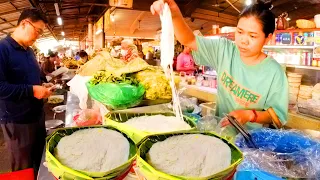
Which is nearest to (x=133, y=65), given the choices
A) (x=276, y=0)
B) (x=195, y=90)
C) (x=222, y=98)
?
(x=222, y=98)

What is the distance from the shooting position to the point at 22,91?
9.09 ft

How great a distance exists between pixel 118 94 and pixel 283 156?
1.08 metres

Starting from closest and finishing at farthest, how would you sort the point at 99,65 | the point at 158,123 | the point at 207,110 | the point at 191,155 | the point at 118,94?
the point at 191,155, the point at 158,123, the point at 118,94, the point at 99,65, the point at 207,110

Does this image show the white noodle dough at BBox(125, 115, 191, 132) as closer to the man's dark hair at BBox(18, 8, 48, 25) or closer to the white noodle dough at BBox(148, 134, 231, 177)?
the white noodle dough at BBox(148, 134, 231, 177)

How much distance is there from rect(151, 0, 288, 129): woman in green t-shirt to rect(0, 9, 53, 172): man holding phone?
1.85m

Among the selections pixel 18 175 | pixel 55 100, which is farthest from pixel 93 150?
pixel 55 100

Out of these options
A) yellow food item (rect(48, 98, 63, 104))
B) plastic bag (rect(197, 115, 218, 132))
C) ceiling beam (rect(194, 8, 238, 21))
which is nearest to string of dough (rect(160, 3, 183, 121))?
plastic bag (rect(197, 115, 218, 132))

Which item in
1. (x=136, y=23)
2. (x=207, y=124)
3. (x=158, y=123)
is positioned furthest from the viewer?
(x=136, y=23)

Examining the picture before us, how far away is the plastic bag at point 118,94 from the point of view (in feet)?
5.70

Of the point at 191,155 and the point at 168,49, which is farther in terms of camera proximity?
the point at 168,49

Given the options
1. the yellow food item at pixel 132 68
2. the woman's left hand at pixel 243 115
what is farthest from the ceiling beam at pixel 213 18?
the woman's left hand at pixel 243 115

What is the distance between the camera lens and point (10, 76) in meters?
2.88

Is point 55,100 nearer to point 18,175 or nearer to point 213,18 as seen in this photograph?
point 18,175

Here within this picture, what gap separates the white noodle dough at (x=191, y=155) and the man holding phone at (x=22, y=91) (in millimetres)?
2337
